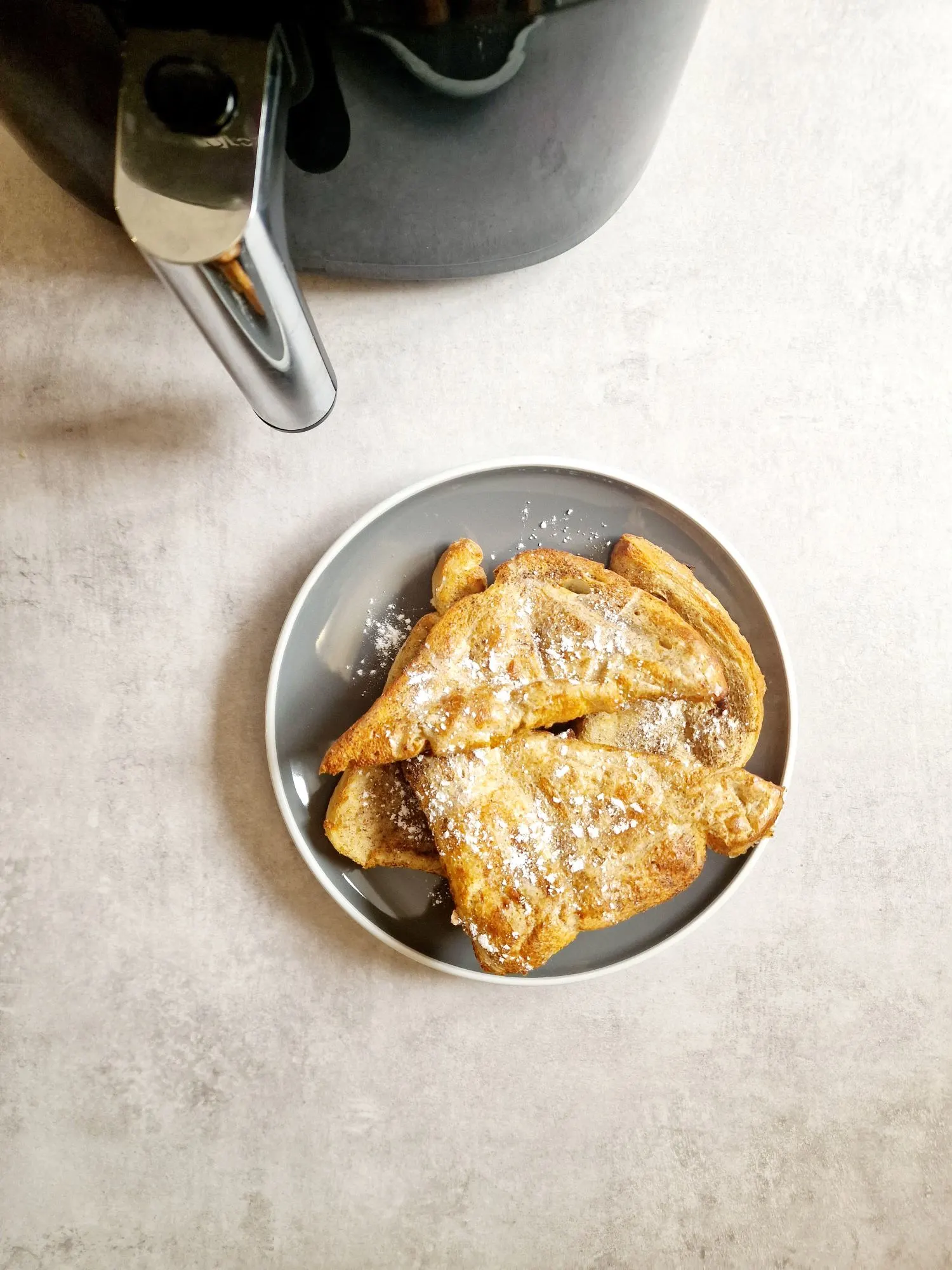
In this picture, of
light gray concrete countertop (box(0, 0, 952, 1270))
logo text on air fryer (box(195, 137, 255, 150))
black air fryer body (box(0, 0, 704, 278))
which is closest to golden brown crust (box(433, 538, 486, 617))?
light gray concrete countertop (box(0, 0, 952, 1270))

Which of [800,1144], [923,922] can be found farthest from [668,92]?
[800,1144]

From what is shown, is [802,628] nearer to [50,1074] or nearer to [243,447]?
[243,447]

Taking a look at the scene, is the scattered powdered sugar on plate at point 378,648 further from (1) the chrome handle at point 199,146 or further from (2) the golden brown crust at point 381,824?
(1) the chrome handle at point 199,146

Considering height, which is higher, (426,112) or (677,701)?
(426,112)

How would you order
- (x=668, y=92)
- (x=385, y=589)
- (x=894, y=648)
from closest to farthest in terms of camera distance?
(x=668, y=92) < (x=385, y=589) < (x=894, y=648)

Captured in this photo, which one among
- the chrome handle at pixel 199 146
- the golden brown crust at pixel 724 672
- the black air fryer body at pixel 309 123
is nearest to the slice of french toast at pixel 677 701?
the golden brown crust at pixel 724 672

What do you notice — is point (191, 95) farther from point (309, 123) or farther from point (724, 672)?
point (724, 672)

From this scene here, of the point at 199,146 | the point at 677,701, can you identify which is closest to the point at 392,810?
the point at 677,701
